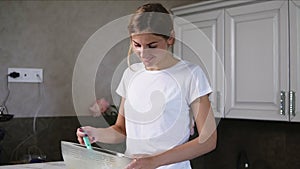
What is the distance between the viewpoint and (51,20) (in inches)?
101

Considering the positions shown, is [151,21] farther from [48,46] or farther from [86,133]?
[48,46]

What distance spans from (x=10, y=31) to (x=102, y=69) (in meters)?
0.61

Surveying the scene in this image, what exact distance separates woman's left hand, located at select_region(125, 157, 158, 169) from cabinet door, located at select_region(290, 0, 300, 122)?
52.6 inches

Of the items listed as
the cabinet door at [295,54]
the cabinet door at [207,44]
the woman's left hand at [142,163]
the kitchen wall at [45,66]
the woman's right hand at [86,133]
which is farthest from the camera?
the cabinet door at [207,44]

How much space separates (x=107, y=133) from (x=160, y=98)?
8.4 inches

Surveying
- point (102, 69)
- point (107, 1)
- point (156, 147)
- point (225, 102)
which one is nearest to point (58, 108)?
point (102, 69)

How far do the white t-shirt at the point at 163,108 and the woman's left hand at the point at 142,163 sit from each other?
25 centimetres

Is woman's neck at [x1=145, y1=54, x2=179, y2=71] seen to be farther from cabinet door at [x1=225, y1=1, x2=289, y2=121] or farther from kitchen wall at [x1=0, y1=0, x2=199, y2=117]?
kitchen wall at [x1=0, y1=0, x2=199, y2=117]

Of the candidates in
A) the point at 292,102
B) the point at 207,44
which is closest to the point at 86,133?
the point at 292,102

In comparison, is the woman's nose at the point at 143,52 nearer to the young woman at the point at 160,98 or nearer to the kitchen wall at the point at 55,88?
the young woman at the point at 160,98

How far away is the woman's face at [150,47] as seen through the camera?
4.19 feet

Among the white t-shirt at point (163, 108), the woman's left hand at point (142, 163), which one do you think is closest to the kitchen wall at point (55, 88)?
the white t-shirt at point (163, 108)

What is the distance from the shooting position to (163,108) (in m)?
1.31

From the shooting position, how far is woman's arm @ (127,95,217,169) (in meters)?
1.05
